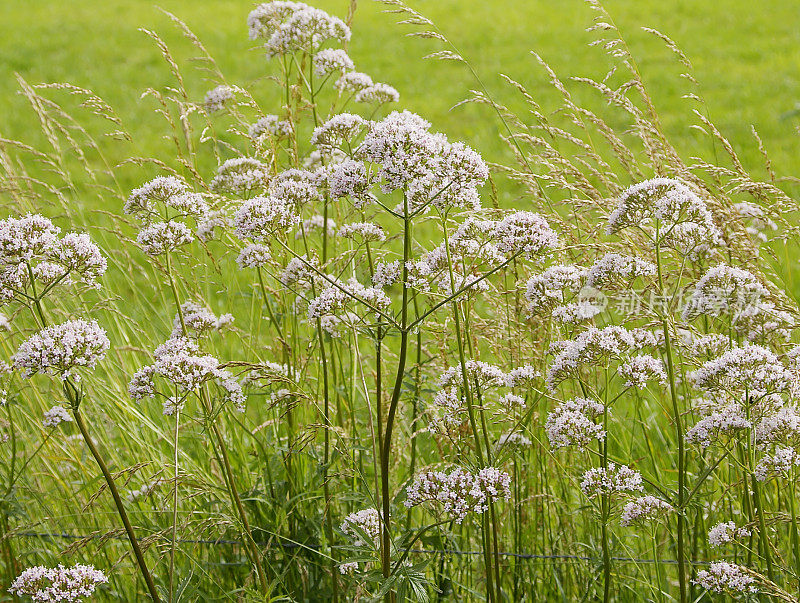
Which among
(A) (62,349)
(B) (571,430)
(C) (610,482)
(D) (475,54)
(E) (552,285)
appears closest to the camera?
(A) (62,349)

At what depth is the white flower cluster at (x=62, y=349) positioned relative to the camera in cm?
236

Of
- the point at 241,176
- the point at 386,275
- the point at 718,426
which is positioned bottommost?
the point at 718,426

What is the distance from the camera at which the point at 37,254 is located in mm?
2557

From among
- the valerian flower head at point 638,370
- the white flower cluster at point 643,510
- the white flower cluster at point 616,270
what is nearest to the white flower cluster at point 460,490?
the white flower cluster at point 643,510

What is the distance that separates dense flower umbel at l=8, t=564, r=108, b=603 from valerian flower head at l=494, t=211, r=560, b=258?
1.62 m

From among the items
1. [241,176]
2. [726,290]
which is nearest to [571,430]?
[726,290]

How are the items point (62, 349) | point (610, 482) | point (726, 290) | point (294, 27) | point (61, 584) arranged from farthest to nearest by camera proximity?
point (294, 27), point (726, 290), point (610, 482), point (61, 584), point (62, 349)

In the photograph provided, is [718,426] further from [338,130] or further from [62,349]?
[62,349]

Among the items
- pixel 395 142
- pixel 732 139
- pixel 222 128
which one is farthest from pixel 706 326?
pixel 222 128

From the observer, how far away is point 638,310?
333 cm

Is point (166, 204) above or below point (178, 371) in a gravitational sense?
above

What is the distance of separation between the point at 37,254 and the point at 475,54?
1521 cm

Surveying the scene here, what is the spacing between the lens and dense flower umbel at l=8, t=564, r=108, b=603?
2.46 metres

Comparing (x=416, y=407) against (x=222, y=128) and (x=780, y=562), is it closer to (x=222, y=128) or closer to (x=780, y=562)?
(x=780, y=562)
